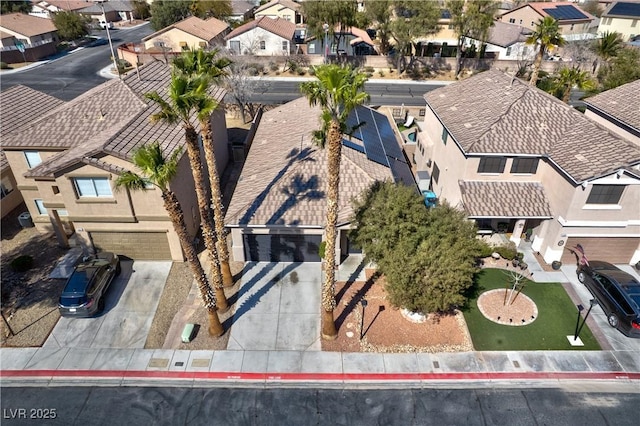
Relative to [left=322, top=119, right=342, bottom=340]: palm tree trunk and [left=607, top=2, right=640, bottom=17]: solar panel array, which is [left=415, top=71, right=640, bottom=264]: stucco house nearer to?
[left=322, top=119, right=342, bottom=340]: palm tree trunk

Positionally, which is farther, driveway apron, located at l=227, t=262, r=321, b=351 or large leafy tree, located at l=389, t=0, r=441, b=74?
large leafy tree, located at l=389, t=0, r=441, b=74

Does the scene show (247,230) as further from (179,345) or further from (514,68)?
(514,68)

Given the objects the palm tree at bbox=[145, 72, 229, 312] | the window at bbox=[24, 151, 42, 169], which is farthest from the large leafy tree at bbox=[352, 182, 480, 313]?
the window at bbox=[24, 151, 42, 169]

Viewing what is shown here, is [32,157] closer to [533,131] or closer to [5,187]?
[5,187]

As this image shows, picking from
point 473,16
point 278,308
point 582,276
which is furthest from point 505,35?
point 278,308

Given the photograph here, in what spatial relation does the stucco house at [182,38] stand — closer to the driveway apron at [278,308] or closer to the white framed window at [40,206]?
the white framed window at [40,206]

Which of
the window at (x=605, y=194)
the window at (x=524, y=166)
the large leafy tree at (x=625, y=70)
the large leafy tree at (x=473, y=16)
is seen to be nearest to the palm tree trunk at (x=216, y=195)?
the window at (x=524, y=166)
